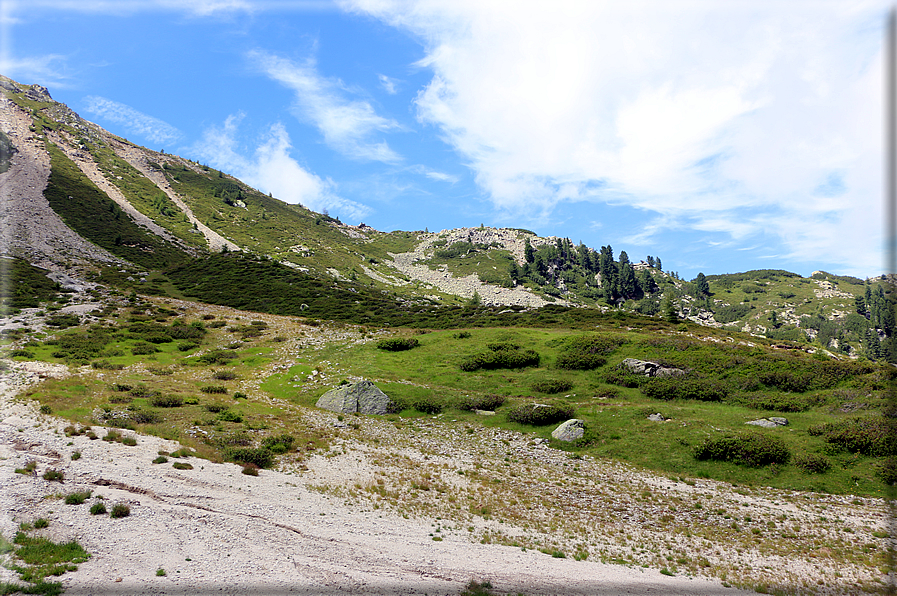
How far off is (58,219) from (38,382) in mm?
112380

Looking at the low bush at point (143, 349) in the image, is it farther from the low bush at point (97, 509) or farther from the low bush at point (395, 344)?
the low bush at point (97, 509)

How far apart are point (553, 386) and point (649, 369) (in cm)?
1125

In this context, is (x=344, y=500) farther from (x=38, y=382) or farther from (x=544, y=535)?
(x=38, y=382)

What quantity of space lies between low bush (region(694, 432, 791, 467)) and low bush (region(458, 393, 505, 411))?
1725 centimetres

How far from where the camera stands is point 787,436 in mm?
28578

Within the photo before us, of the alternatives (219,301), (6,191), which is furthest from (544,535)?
(6,191)

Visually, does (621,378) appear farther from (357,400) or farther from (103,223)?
(103,223)

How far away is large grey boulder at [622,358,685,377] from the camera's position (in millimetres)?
41619

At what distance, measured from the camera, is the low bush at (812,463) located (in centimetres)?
2502

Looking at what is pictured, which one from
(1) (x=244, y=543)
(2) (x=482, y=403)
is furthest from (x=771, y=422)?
(1) (x=244, y=543)

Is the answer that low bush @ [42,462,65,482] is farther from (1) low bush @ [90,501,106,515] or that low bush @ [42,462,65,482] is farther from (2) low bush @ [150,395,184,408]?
(2) low bush @ [150,395,184,408]

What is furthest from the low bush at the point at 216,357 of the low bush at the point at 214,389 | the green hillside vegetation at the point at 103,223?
the green hillside vegetation at the point at 103,223

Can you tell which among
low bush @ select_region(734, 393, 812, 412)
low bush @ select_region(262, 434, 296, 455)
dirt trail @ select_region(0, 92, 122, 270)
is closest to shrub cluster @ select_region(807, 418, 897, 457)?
low bush @ select_region(734, 393, 812, 412)

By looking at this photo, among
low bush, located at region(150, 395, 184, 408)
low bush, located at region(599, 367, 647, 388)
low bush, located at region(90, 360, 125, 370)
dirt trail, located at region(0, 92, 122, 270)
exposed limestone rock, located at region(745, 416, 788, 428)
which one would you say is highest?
dirt trail, located at region(0, 92, 122, 270)
